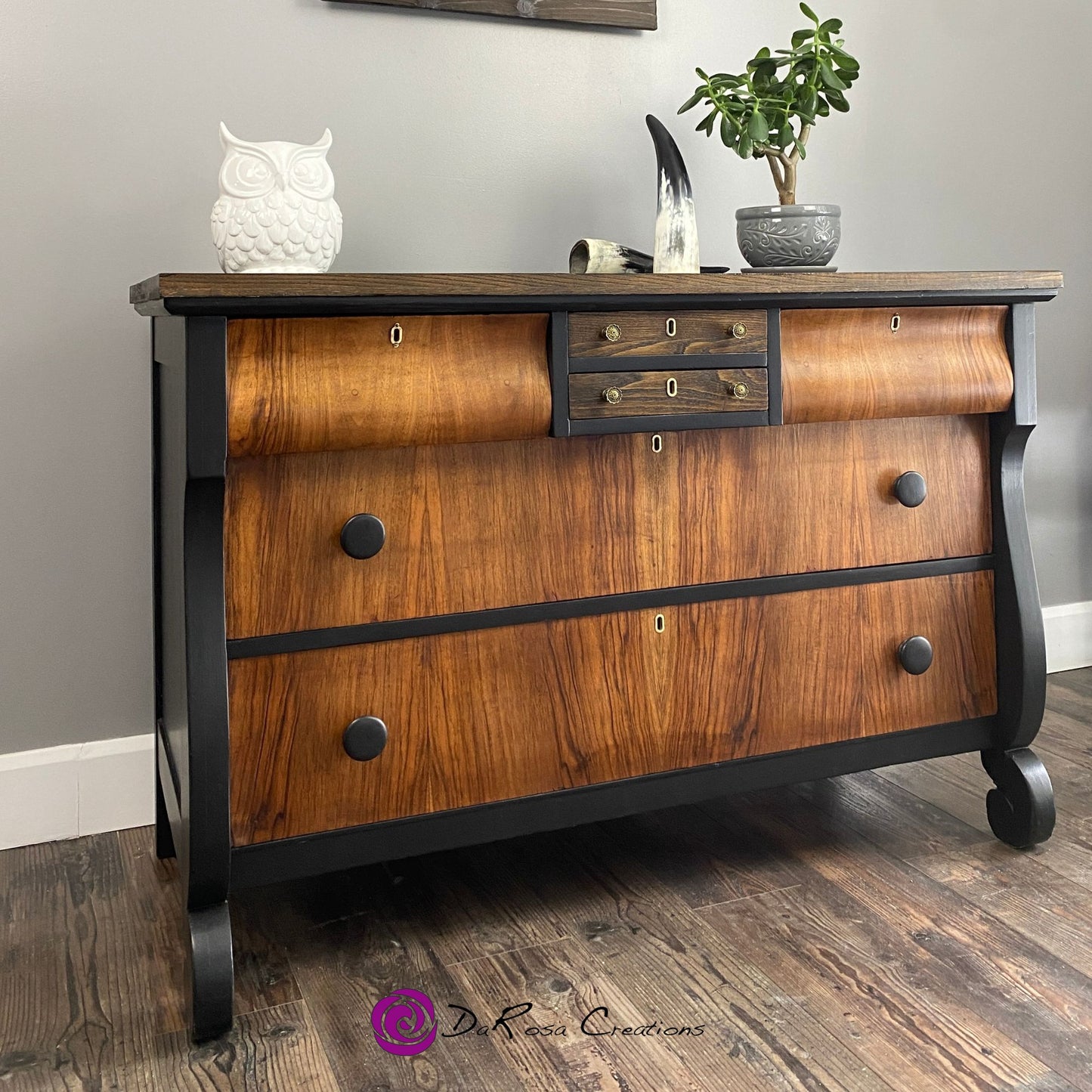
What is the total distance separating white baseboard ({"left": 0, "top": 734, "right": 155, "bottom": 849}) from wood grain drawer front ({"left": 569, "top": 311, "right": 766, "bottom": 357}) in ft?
3.40

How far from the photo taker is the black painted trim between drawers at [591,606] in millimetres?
1326

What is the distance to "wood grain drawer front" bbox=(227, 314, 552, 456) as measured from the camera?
4.06 feet

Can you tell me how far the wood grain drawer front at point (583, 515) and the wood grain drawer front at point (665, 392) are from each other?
79 millimetres

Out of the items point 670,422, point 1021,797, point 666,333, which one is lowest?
point 1021,797

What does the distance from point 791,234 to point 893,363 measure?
0.28 meters

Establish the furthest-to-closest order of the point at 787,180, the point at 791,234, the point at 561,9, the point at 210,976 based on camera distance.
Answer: the point at 561,9, the point at 787,180, the point at 791,234, the point at 210,976

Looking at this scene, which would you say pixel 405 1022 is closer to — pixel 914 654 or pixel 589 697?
pixel 589 697

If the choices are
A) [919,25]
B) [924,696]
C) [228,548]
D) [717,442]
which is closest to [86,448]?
[228,548]

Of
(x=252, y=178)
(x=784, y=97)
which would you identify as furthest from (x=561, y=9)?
(x=252, y=178)

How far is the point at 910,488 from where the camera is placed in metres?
1.60

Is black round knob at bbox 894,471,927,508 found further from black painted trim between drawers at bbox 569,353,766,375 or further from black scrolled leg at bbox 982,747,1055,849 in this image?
black scrolled leg at bbox 982,747,1055,849

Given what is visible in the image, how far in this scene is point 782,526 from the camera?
5.11ft

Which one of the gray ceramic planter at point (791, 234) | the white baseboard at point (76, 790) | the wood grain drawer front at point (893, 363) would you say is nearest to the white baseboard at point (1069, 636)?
the wood grain drawer front at point (893, 363)

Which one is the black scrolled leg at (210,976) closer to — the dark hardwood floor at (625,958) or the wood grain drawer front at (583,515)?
the dark hardwood floor at (625,958)
